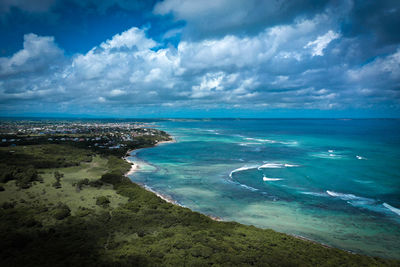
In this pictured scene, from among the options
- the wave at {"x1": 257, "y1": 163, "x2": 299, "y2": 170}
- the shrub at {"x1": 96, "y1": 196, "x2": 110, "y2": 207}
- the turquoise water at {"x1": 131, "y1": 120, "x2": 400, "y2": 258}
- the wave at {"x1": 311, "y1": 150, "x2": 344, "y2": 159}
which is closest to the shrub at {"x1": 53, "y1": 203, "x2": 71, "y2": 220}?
the shrub at {"x1": 96, "y1": 196, "x2": 110, "y2": 207}

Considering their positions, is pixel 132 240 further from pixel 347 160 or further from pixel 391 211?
pixel 347 160

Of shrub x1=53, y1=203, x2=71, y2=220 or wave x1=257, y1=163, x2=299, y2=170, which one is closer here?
shrub x1=53, y1=203, x2=71, y2=220

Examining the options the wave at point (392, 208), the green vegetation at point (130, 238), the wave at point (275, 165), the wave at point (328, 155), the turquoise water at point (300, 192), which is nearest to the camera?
the green vegetation at point (130, 238)

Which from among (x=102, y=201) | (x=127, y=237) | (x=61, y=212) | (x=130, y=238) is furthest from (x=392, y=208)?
(x=61, y=212)

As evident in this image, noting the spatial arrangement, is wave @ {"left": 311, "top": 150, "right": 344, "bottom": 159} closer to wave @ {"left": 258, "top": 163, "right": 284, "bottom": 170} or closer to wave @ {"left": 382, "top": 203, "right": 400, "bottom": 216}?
wave @ {"left": 258, "top": 163, "right": 284, "bottom": 170}

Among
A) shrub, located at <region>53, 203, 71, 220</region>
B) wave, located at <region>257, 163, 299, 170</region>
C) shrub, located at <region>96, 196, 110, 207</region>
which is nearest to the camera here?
shrub, located at <region>53, 203, 71, 220</region>

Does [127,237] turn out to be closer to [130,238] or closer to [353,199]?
[130,238]

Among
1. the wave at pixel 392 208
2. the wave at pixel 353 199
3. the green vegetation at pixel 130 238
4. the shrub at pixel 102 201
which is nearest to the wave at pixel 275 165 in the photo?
the wave at pixel 353 199

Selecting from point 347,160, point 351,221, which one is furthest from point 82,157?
point 347,160

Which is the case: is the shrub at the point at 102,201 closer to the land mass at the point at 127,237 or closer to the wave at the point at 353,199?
the land mass at the point at 127,237
